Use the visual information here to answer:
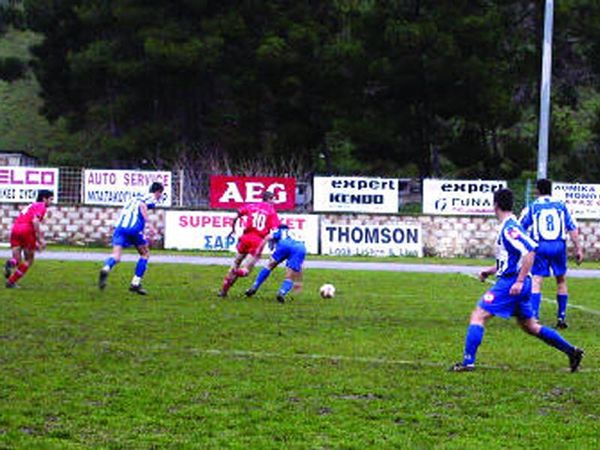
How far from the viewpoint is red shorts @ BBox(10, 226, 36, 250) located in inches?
723

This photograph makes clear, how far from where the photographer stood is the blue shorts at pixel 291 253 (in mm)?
17531

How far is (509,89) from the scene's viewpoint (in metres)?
45.4

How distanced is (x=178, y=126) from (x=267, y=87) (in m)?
4.90

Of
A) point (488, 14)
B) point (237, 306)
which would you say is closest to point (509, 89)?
point (488, 14)

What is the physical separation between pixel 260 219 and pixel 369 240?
693 inches

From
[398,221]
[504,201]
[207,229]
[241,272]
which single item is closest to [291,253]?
[241,272]

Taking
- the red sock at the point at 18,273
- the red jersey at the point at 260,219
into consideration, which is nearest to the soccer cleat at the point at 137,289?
the red sock at the point at 18,273

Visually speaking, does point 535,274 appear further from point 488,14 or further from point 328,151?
point 328,151

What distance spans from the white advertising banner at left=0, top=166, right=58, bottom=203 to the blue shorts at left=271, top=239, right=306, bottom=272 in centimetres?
1961

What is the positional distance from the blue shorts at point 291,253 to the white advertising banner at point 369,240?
686 inches

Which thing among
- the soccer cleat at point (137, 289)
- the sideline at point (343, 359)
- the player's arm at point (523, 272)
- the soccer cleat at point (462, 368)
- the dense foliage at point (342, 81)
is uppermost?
the dense foliage at point (342, 81)

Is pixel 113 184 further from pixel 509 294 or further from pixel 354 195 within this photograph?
pixel 509 294

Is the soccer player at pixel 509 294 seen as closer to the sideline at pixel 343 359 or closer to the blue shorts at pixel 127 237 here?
the sideline at pixel 343 359

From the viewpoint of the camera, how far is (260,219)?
701 inches
